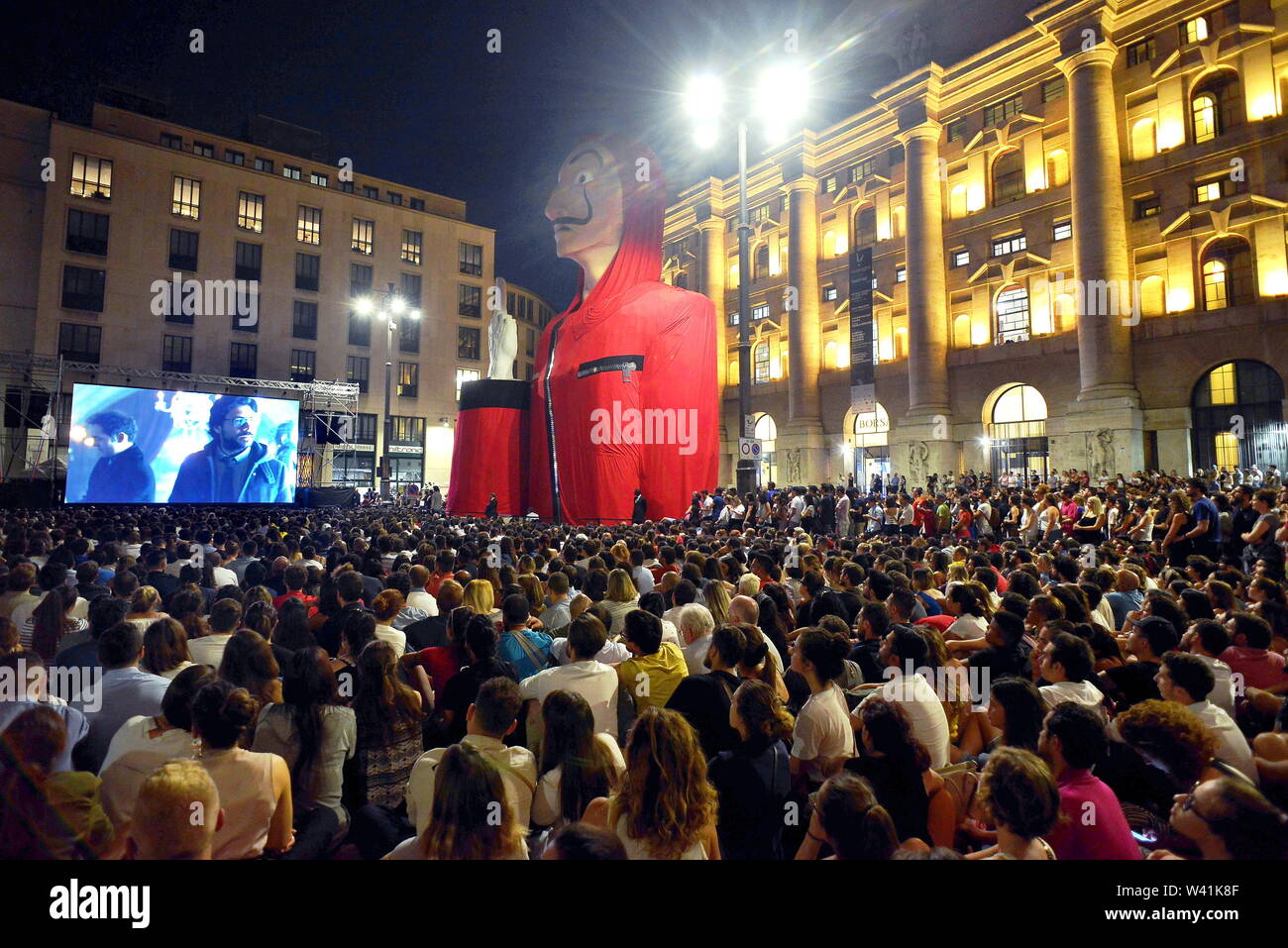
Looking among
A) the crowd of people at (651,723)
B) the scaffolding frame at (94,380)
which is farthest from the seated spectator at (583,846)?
the scaffolding frame at (94,380)

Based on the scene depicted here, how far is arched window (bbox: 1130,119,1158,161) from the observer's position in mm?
25734

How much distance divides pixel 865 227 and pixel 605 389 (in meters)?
22.8

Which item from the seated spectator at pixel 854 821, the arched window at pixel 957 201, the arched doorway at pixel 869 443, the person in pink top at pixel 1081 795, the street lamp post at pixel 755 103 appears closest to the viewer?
the seated spectator at pixel 854 821

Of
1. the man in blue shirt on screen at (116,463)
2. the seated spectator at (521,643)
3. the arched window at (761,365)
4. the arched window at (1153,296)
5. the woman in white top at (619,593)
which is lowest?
the seated spectator at (521,643)

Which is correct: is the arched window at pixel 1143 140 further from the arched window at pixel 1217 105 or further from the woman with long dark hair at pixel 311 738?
the woman with long dark hair at pixel 311 738

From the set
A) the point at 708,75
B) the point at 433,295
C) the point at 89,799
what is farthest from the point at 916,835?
the point at 433,295

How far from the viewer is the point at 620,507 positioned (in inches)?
785

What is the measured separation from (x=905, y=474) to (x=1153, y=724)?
29326 millimetres

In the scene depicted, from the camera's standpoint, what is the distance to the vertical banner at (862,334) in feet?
108

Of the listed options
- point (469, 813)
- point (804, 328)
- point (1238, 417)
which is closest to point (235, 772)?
point (469, 813)

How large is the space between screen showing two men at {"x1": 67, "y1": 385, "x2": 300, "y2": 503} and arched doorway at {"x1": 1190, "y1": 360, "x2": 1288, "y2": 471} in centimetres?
3415

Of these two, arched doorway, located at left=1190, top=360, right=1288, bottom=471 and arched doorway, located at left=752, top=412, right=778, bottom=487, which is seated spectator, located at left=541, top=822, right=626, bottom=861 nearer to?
arched doorway, located at left=1190, top=360, right=1288, bottom=471

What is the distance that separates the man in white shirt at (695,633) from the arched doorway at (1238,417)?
→ 25.4 m

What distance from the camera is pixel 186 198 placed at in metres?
38.2
